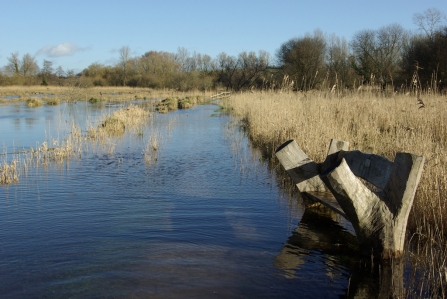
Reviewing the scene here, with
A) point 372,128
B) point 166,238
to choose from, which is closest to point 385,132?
point 372,128

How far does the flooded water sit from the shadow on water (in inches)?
0.6

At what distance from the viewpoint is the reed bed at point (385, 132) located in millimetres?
4746

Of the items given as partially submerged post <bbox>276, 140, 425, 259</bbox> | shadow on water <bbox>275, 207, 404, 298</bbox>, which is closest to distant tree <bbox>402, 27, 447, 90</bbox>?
→ shadow on water <bbox>275, 207, 404, 298</bbox>

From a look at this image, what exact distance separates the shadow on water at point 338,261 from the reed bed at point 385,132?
40 cm

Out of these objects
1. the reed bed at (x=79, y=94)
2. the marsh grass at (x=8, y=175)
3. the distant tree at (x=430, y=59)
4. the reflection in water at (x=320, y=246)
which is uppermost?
the distant tree at (x=430, y=59)

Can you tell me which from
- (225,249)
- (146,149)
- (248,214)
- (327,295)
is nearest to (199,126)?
(146,149)

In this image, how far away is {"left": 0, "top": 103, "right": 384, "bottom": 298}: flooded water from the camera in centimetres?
408

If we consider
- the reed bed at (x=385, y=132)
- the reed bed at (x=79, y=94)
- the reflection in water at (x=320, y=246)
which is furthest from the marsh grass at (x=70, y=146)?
the reed bed at (x=79, y=94)

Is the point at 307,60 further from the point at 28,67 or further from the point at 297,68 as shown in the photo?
the point at 28,67

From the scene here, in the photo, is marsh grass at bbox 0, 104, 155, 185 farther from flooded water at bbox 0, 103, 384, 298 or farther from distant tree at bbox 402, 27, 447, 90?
distant tree at bbox 402, 27, 447, 90

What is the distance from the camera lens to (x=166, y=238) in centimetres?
533

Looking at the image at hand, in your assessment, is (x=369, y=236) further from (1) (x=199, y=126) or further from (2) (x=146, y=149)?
(1) (x=199, y=126)

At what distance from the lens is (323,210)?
6316mm

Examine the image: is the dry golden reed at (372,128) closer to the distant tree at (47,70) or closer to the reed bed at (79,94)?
the reed bed at (79,94)
